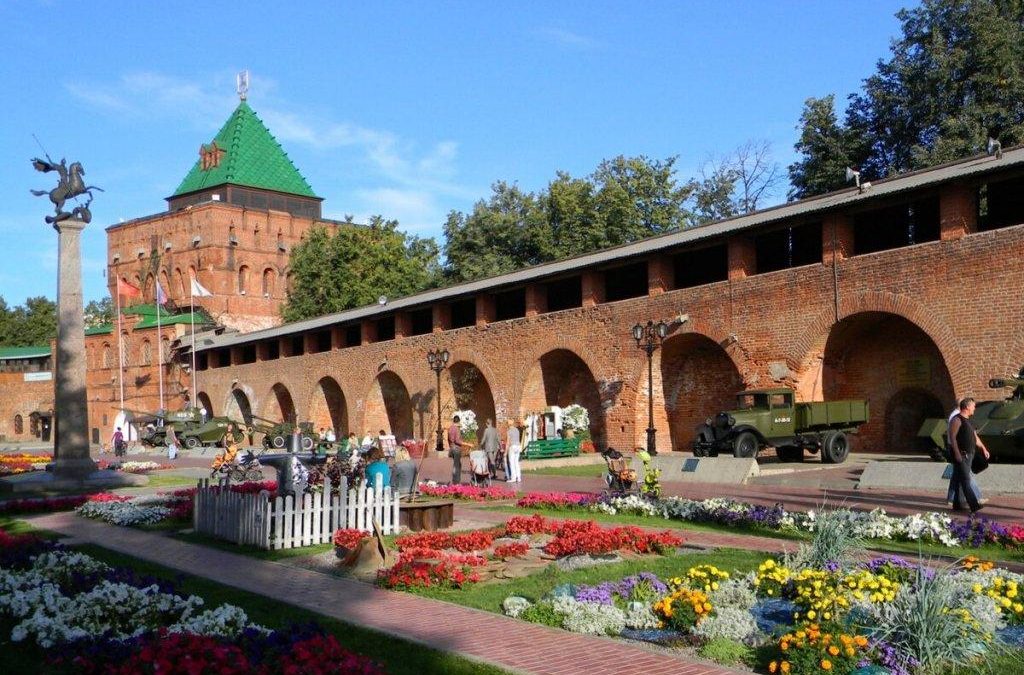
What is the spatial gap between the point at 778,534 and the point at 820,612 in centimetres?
549

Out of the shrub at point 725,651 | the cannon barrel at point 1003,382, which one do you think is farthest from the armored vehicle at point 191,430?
the shrub at point 725,651

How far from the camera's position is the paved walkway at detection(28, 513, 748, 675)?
6.39m

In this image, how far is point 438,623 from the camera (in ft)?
25.3

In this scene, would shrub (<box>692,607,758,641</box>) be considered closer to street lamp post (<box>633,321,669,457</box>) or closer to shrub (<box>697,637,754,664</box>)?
shrub (<box>697,637,754,664</box>)

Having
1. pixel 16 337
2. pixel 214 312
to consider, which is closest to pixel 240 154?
pixel 214 312

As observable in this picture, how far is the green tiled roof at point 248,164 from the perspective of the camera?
72.2m

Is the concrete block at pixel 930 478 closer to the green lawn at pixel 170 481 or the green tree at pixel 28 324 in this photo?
the green lawn at pixel 170 481

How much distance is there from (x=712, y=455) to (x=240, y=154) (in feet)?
195

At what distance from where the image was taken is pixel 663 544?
1078 cm

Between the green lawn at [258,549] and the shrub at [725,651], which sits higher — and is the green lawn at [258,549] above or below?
below

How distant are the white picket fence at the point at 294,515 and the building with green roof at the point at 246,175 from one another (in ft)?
200

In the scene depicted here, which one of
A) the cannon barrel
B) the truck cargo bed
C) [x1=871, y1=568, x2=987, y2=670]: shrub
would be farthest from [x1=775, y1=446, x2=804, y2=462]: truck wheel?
[x1=871, y1=568, x2=987, y2=670]: shrub

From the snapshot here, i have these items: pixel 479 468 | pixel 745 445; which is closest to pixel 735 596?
pixel 479 468

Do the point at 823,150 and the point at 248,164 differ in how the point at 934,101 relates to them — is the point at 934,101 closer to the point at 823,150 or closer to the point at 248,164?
the point at 823,150
